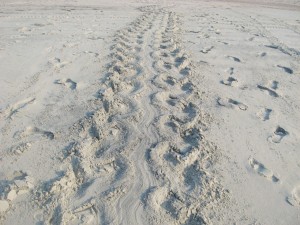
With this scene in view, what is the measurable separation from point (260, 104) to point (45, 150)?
2.68 m

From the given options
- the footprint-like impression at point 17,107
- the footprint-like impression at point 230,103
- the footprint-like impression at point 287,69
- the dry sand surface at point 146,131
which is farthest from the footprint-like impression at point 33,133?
the footprint-like impression at point 287,69

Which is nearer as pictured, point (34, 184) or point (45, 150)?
point (34, 184)

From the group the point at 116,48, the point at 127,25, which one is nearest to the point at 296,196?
the point at 116,48

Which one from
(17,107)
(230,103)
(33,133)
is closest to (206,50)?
(230,103)

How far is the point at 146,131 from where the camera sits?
3215 millimetres

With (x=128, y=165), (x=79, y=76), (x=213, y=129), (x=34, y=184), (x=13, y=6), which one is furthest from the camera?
(x=13, y=6)

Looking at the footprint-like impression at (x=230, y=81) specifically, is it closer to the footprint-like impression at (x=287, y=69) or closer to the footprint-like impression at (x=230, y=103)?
the footprint-like impression at (x=230, y=103)

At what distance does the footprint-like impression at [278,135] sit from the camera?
3.24 metres

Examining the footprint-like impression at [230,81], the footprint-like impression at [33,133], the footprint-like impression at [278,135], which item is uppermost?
the footprint-like impression at [33,133]

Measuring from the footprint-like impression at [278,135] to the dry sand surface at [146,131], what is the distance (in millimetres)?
11

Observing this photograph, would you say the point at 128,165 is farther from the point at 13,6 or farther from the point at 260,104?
the point at 13,6

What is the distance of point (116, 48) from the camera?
5676mm

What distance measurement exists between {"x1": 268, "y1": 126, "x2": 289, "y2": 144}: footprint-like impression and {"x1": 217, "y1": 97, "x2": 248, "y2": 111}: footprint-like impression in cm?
52

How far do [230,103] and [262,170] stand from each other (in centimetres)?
129
